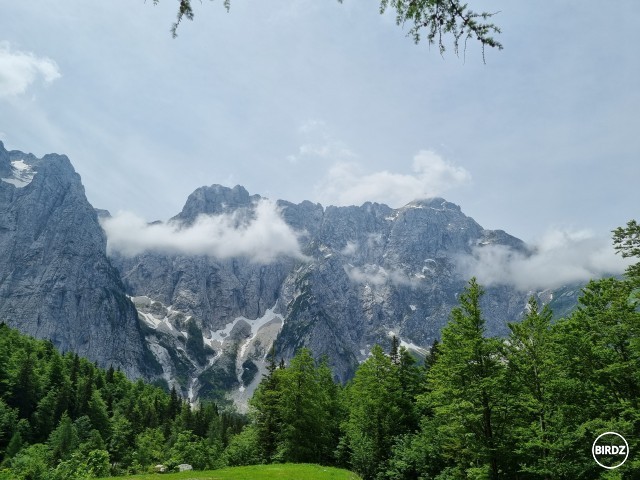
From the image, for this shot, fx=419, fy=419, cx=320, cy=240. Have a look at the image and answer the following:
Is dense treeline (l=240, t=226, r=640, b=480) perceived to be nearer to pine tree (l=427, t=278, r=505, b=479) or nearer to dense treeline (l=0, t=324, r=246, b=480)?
pine tree (l=427, t=278, r=505, b=479)

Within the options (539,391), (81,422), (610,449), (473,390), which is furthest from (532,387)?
(81,422)

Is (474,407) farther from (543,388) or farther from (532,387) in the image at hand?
(543,388)

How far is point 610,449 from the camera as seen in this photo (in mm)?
26484

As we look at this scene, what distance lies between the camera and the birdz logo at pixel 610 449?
26125 mm

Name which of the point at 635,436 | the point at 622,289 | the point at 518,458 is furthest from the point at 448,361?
the point at 622,289

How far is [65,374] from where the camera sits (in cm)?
10950

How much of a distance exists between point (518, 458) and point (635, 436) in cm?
748

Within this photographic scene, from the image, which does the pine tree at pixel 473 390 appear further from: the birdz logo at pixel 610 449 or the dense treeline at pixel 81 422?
the dense treeline at pixel 81 422

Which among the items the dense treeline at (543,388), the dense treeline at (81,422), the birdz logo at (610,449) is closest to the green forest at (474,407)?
the dense treeline at (543,388)

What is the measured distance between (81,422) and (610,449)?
10065cm

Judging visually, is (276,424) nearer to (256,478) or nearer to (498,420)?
(256,478)

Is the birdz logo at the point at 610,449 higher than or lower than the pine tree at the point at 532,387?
lower

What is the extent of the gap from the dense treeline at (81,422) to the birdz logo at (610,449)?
43.3 m

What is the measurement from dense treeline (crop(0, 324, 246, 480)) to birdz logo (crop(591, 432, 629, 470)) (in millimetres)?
43258
